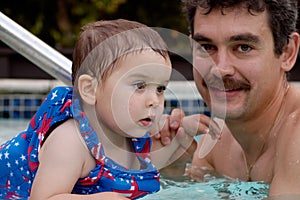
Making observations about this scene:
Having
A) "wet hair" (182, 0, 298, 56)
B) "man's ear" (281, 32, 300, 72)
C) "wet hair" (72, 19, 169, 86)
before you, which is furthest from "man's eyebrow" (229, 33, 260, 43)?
"wet hair" (72, 19, 169, 86)

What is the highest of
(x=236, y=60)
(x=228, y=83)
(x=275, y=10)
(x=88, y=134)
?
(x=275, y=10)

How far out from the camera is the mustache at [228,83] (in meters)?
3.07

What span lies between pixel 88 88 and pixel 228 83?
858mm

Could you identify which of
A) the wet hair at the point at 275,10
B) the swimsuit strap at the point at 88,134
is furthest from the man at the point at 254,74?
the swimsuit strap at the point at 88,134

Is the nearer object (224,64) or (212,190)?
(224,64)

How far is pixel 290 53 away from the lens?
3.30m

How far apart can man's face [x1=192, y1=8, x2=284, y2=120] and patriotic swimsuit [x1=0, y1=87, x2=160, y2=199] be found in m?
0.53

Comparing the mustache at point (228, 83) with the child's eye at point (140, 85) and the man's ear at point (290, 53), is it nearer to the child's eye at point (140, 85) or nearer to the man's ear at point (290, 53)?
the man's ear at point (290, 53)

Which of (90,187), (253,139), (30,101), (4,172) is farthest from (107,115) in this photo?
(30,101)

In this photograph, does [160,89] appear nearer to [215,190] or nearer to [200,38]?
[200,38]

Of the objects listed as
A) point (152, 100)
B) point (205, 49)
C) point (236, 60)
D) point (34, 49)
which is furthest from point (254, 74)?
point (34, 49)

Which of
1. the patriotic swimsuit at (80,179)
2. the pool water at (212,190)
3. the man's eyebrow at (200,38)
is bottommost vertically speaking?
the pool water at (212,190)

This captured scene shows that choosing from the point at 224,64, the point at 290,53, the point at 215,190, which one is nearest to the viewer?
the point at 224,64

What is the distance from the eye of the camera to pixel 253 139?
11.3 ft
